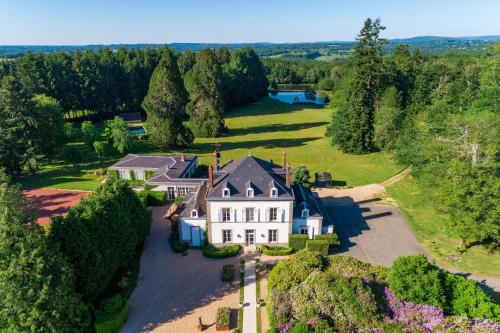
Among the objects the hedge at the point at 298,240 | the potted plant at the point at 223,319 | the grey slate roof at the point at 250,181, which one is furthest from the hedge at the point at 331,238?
the potted plant at the point at 223,319

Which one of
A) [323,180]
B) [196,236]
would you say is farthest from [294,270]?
[323,180]

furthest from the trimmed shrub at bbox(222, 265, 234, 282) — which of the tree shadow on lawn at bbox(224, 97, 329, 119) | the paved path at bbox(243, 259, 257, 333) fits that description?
the tree shadow on lawn at bbox(224, 97, 329, 119)

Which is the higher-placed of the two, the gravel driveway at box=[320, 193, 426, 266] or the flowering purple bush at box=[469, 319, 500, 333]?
the flowering purple bush at box=[469, 319, 500, 333]

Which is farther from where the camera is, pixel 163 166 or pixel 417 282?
pixel 163 166

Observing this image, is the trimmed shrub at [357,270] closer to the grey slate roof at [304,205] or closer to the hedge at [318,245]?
the hedge at [318,245]

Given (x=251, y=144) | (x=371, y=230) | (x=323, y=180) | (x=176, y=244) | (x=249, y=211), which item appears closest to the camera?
(x=249, y=211)

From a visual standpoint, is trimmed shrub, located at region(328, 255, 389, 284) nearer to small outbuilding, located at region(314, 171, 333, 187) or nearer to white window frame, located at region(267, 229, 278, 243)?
white window frame, located at region(267, 229, 278, 243)

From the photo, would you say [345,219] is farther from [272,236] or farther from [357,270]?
[357,270]
